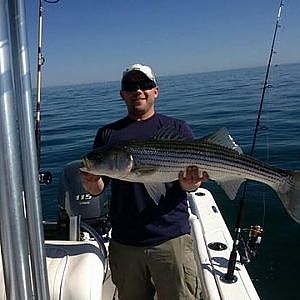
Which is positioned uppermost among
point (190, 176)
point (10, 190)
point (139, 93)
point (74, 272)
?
point (139, 93)

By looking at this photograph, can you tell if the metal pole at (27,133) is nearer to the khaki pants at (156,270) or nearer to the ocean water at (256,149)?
the khaki pants at (156,270)

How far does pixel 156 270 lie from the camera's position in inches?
122

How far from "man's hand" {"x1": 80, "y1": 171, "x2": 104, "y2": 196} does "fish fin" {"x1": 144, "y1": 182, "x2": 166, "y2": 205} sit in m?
0.40

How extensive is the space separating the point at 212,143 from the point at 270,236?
438 cm

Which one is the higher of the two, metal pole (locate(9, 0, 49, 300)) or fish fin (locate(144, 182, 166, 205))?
metal pole (locate(9, 0, 49, 300))

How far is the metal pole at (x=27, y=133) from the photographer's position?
143 centimetres

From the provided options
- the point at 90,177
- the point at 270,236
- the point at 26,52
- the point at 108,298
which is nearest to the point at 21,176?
the point at 26,52

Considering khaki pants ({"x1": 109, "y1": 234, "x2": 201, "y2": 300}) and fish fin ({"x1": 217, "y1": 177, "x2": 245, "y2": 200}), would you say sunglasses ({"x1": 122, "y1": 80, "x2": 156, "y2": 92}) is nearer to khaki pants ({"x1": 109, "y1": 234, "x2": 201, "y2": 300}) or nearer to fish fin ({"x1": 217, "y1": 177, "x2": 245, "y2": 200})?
fish fin ({"x1": 217, "y1": 177, "x2": 245, "y2": 200})

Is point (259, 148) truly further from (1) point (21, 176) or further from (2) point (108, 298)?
(1) point (21, 176)

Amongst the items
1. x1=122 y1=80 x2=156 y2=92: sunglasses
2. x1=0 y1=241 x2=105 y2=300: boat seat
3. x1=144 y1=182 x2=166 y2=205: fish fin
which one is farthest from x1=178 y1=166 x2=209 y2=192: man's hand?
x1=0 y1=241 x2=105 y2=300: boat seat

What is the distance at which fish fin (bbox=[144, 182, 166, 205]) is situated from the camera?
2.74m

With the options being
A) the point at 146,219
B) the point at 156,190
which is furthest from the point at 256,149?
the point at 156,190

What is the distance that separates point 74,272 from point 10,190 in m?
1.60

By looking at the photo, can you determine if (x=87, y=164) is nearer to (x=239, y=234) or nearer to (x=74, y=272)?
(x=74, y=272)
